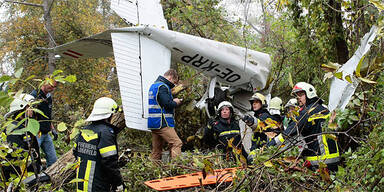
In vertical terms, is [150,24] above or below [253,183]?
above

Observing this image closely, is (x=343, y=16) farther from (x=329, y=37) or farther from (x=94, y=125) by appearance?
(x=94, y=125)

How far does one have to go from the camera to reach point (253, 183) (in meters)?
3.07

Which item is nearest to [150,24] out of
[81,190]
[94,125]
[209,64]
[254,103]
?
[209,64]

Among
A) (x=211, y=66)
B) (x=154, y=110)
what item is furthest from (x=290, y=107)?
(x=154, y=110)

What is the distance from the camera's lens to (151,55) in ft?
17.8

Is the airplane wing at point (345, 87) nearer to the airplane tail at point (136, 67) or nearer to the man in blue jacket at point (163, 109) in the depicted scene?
the man in blue jacket at point (163, 109)

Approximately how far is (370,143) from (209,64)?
137 inches

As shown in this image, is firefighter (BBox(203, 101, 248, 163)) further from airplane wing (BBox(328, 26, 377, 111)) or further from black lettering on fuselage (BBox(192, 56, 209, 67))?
airplane wing (BBox(328, 26, 377, 111))

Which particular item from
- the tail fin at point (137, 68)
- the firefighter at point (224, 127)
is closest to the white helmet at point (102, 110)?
the tail fin at point (137, 68)

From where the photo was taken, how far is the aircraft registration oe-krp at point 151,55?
A: 17.2ft

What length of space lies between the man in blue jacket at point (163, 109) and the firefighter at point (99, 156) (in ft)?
4.71

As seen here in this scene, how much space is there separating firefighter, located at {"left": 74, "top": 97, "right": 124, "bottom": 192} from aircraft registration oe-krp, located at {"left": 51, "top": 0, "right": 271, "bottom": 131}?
1267 millimetres

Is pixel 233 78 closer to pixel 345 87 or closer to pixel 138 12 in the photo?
pixel 138 12

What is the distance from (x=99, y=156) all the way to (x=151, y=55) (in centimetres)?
213
